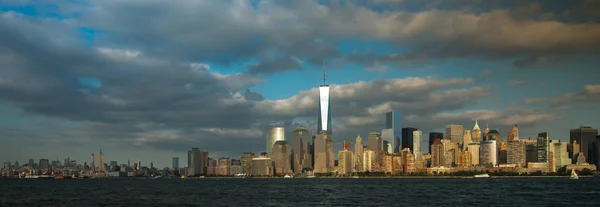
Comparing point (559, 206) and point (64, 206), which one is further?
point (64, 206)

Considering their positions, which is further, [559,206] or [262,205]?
[262,205]

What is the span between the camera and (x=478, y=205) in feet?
402

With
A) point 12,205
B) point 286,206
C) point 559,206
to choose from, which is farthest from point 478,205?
point 12,205

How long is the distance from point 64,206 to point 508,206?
84.8 meters

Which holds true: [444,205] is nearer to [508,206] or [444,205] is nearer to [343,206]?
[508,206]

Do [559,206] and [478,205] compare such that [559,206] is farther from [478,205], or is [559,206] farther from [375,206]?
[375,206]

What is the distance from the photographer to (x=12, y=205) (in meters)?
130

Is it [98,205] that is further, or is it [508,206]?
[98,205]

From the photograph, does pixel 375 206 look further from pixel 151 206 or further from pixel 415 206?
pixel 151 206

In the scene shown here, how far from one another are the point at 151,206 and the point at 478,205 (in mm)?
61402

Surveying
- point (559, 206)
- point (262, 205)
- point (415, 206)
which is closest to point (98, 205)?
point (262, 205)

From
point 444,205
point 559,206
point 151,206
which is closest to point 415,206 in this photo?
point 444,205

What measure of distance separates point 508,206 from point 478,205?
5545mm

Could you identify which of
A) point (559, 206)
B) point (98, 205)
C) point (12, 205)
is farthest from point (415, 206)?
point (12, 205)
